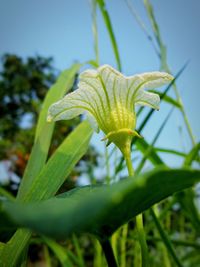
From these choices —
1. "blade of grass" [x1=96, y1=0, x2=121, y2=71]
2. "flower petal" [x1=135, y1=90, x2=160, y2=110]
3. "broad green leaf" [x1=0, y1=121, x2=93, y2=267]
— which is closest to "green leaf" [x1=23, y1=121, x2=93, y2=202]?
"broad green leaf" [x1=0, y1=121, x2=93, y2=267]

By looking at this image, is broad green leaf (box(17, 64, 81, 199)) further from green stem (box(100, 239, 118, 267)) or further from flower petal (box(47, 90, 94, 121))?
green stem (box(100, 239, 118, 267))

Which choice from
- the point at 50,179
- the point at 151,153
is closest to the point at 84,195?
the point at 50,179

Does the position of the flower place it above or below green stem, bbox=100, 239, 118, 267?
above

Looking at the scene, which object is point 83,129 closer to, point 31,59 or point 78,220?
point 78,220

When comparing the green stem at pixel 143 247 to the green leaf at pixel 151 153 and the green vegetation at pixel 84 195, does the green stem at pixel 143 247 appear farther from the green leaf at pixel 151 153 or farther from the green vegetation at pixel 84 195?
the green leaf at pixel 151 153

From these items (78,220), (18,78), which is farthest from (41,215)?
(18,78)
